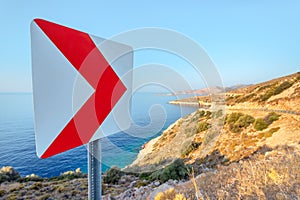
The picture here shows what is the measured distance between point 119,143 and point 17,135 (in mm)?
11639

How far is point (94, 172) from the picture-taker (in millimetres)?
Answer: 1249

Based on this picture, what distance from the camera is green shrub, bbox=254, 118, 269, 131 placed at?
870 cm

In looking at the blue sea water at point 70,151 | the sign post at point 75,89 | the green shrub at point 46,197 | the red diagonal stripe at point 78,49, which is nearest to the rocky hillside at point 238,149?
the blue sea water at point 70,151

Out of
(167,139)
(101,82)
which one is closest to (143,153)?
(167,139)

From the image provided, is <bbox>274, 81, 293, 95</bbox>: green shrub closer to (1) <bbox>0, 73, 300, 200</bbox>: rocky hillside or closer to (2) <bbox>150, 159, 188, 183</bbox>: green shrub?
(1) <bbox>0, 73, 300, 200</bbox>: rocky hillside

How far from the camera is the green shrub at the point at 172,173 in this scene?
5004 mm

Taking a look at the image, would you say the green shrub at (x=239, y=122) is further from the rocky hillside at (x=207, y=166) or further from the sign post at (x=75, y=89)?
the sign post at (x=75, y=89)

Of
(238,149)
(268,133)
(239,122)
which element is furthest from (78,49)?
Result: (239,122)

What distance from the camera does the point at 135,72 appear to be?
1605 millimetres

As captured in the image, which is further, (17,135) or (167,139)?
(17,135)

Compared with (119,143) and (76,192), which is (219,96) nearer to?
(119,143)

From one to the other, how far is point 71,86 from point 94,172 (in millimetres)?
675

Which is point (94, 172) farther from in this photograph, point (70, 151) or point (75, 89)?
point (70, 151)

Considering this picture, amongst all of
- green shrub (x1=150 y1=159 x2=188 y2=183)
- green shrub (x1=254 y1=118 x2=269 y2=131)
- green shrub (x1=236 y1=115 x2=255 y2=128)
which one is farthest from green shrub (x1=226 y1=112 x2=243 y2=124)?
green shrub (x1=150 y1=159 x2=188 y2=183)
